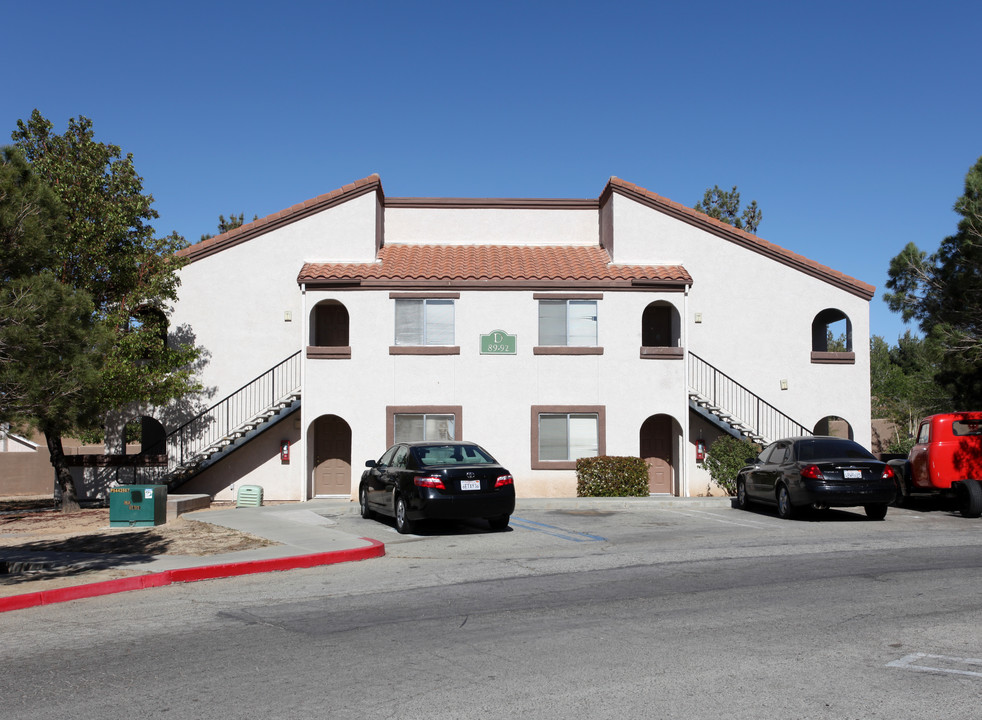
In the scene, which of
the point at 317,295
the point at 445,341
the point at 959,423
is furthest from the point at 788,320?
the point at 317,295

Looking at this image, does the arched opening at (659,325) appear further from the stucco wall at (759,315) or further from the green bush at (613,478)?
the green bush at (613,478)

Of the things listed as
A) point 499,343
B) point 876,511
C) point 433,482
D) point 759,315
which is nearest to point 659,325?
point 759,315

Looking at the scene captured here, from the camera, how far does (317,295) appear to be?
21.9 meters

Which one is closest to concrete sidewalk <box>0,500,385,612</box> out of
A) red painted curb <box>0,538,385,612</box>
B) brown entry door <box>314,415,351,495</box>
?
red painted curb <box>0,538,385,612</box>

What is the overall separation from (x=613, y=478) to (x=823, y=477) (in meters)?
6.49

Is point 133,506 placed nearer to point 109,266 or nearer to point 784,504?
point 109,266

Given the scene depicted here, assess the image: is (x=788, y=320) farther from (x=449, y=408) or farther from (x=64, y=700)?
(x=64, y=700)

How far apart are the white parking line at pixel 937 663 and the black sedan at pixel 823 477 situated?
9.06m

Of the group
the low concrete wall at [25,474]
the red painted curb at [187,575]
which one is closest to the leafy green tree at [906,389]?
the red painted curb at [187,575]

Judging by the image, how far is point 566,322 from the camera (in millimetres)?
22141

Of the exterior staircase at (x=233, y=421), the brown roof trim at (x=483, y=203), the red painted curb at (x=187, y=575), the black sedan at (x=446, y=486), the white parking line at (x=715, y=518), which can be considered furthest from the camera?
the brown roof trim at (x=483, y=203)

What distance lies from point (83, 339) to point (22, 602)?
5.67 m

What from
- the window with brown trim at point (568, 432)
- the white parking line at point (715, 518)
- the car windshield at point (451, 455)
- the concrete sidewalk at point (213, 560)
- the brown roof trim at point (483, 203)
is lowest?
the concrete sidewalk at point (213, 560)

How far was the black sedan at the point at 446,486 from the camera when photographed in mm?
13586
